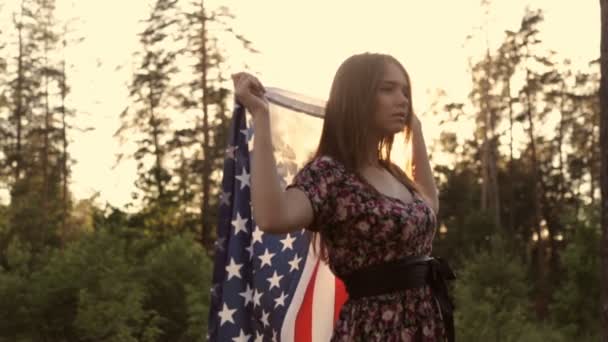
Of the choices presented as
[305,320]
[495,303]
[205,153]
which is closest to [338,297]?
[305,320]

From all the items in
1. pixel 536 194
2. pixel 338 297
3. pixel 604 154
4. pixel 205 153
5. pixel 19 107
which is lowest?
pixel 338 297

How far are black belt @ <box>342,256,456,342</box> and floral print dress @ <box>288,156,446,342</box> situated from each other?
2cm

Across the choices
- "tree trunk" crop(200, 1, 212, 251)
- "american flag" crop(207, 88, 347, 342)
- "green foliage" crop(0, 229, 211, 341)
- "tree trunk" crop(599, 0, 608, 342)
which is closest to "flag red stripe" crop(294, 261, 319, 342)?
"american flag" crop(207, 88, 347, 342)

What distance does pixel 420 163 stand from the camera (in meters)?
3.88

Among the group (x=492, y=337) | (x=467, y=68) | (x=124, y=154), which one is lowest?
(x=492, y=337)

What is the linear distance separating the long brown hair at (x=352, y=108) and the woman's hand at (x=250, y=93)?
25 cm

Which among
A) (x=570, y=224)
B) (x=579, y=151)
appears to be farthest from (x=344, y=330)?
(x=579, y=151)

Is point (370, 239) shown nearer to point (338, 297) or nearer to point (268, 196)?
point (268, 196)

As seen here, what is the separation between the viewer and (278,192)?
9.65ft

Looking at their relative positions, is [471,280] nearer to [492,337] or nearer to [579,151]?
[492,337]

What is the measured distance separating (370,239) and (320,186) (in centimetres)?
22

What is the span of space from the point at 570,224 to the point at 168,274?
811 centimetres

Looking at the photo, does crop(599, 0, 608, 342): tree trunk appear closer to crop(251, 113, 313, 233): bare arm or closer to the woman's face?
the woman's face

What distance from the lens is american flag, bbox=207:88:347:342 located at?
12.0 feet
